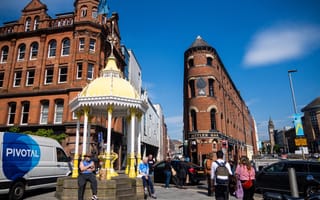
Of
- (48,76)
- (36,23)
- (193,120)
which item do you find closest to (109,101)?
(48,76)

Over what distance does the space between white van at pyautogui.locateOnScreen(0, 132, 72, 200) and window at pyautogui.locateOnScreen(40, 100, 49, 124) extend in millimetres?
12049

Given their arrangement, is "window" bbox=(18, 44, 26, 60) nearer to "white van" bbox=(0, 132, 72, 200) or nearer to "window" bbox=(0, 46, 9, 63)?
"window" bbox=(0, 46, 9, 63)

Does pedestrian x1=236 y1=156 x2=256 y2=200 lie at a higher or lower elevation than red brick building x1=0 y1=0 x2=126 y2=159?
lower

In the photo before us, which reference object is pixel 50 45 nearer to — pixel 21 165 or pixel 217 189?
pixel 21 165

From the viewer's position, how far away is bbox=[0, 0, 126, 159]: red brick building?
22.1 metres

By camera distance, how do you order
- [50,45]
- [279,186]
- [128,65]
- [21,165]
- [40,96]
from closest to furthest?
[21,165] → [279,186] → [40,96] → [50,45] → [128,65]

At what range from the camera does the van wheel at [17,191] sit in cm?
886

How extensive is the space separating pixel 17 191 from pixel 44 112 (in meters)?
15.0

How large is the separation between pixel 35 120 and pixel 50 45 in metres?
8.73

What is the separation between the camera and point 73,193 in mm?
8062

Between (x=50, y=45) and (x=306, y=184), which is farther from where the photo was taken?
(x=50, y=45)

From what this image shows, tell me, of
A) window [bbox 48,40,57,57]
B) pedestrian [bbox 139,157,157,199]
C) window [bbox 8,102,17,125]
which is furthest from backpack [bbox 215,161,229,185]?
window [bbox 8,102,17,125]

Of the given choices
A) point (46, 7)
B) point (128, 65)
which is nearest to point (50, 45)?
point (46, 7)

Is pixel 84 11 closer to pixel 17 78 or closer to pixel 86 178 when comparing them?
pixel 17 78
